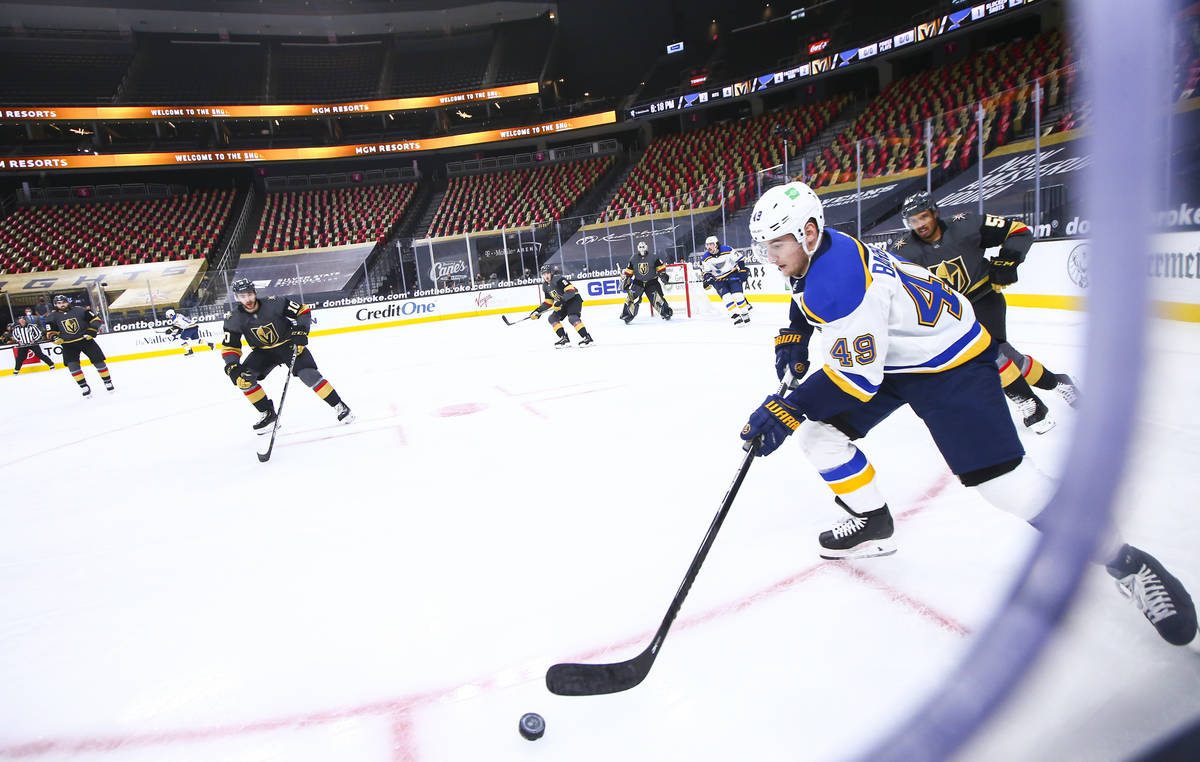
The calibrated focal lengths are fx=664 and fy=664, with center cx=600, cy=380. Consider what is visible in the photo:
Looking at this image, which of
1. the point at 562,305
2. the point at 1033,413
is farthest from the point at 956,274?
the point at 562,305

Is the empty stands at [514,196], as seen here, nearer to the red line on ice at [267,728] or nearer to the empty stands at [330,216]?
the empty stands at [330,216]

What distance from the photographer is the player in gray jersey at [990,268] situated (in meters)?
3.15

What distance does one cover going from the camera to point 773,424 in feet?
6.68

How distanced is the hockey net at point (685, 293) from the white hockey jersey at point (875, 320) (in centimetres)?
856

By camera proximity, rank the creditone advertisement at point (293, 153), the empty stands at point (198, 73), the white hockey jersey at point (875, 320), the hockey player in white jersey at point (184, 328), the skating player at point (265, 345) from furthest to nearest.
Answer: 1. the empty stands at point (198, 73)
2. the creditone advertisement at point (293, 153)
3. the hockey player in white jersey at point (184, 328)
4. the skating player at point (265, 345)
5. the white hockey jersey at point (875, 320)

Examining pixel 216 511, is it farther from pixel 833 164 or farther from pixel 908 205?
pixel 833 164

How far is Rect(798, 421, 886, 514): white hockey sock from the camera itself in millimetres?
2152

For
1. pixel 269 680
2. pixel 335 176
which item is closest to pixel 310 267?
pixel 335 176

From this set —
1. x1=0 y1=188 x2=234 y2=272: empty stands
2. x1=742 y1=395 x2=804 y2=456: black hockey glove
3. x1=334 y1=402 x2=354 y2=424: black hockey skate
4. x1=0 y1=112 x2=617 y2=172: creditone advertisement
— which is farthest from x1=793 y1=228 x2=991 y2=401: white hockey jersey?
x1=0 y1=188 x2=234 y2=272: empty stands

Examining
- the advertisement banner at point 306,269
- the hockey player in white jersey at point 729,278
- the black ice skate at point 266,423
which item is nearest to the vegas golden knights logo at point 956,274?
the black ice skate at point 266,423

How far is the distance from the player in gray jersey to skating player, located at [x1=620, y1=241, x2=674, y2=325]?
6.61 m

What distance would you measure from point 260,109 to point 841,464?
28.7m

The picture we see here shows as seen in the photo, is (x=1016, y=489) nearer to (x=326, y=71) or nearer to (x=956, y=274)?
(x=956, y=274)

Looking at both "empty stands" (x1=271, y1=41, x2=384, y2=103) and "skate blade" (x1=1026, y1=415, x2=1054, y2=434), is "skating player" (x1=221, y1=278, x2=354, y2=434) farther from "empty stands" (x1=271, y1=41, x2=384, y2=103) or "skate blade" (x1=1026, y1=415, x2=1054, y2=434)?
"empty stands" (x1=271, y1=41, x2=384, y2=103)
